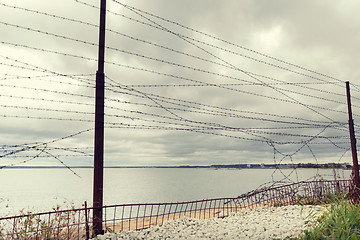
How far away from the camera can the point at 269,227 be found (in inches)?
363

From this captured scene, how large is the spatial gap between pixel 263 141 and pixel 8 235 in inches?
443

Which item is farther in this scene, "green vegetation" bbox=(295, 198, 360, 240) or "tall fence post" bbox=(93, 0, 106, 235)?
"tall fence post" bbox=(93, 0, 106, 235)

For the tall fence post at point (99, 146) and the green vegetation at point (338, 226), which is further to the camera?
the tall fence post at point (99, 146)

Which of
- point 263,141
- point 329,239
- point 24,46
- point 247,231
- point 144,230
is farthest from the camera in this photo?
point 263,141

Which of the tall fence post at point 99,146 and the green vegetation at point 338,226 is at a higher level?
the tall fence post at point 99,146

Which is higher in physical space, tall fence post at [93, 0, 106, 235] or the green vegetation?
tall fence post at [93, 0, 106, 235]

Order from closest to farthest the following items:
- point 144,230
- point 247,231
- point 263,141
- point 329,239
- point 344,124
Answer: point 329,239 < point 247,231 < point 144,230 < point 263,141 < point 344,124

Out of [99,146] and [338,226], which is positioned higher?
[99,146]

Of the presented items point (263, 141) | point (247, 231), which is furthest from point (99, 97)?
point (263, 141)

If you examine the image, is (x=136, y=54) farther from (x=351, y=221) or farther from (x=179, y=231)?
(x=351, y=221)

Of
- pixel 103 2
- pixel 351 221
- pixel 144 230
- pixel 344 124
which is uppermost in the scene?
pixel 103 2

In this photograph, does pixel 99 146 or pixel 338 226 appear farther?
pixel 99 146

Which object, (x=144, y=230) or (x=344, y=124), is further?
(x=344, y=124)

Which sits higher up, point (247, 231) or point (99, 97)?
point (99, 97)
